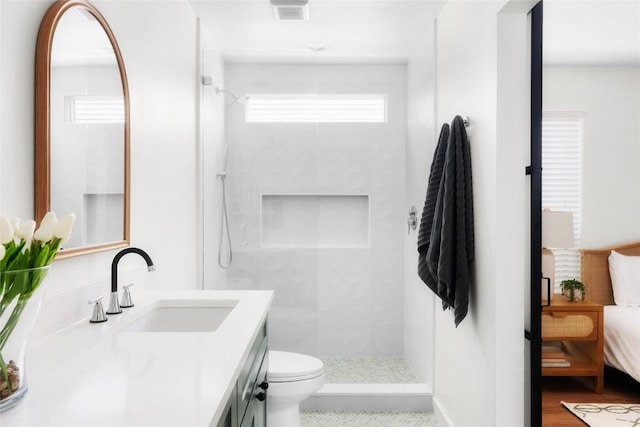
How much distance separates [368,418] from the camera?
2910 mm

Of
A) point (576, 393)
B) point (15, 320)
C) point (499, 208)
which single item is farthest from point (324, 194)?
point (15, 320)

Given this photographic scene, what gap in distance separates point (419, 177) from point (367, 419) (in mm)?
1548

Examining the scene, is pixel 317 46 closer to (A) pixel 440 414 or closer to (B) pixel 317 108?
(B) pixel 317 108

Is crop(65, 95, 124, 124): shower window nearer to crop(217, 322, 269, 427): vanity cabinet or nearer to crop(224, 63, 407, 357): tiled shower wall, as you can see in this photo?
crop(217, 322, 269, 427): vanity cabinet

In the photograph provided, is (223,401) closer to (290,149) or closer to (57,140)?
(57,140)

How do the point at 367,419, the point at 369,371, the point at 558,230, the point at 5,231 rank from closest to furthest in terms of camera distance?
the point at 5,231 → the point at 558,230 → the point at 367,419 → the point at 369,371

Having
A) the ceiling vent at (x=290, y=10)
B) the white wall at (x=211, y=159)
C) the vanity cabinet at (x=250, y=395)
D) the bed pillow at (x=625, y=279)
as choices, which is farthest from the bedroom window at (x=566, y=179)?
the vanity cabinet at (x=250, y=395)

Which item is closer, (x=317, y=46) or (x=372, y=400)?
(x=372, y=400)

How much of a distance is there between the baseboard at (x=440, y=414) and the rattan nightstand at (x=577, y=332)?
2.31ft

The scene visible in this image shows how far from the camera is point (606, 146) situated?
3.34 metres

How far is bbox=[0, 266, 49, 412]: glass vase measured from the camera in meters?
0.82

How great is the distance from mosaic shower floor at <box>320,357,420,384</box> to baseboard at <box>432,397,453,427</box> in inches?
11.9

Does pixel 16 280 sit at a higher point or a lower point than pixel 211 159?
lower

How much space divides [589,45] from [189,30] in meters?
2.53
